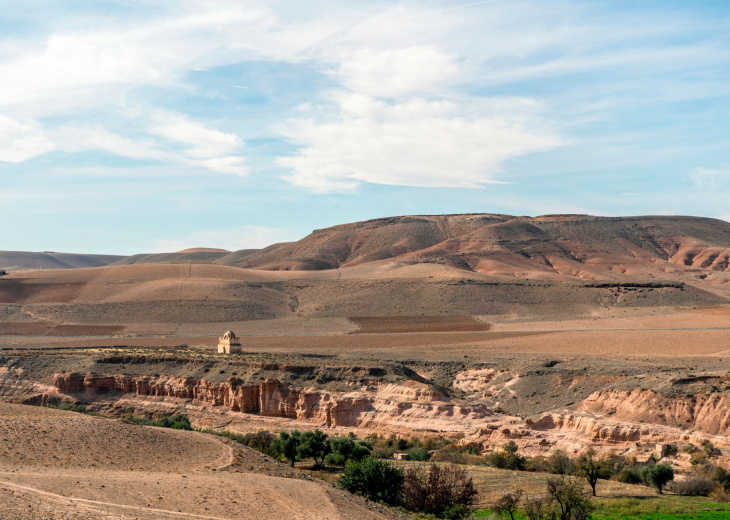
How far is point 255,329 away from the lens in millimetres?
82938

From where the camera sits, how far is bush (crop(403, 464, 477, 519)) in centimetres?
2353

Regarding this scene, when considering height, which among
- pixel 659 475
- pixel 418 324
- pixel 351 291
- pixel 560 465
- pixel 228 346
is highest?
pixel 351 291

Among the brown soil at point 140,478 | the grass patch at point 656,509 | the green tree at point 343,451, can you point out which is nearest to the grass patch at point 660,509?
the grass patch at point 656,509

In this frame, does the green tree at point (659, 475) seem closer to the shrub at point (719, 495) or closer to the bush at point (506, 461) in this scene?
the shrub at point (719, 495)

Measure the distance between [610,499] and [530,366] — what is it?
20.8m

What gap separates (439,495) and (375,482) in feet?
7.52

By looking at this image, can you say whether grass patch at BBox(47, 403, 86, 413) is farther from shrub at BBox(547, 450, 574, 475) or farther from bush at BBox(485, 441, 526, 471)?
shrub at BBox(547, 450, 574, 475)

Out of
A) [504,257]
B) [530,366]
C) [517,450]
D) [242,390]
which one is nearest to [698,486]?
[517,450]

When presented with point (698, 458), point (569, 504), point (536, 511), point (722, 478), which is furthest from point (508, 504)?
point (698, 458)

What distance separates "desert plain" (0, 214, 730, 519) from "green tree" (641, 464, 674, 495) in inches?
135

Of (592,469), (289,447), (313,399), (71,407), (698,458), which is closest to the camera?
(592,469)

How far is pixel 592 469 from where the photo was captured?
2688 cm

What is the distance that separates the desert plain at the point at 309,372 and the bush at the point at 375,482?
133 centimetres

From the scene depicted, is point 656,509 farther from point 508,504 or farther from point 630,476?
point 508,504
